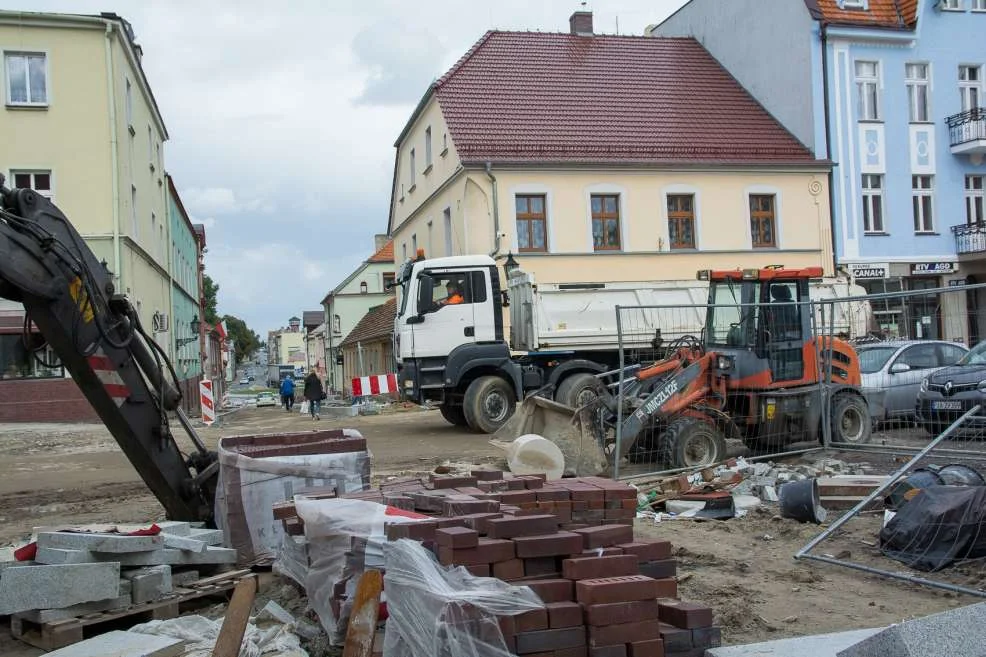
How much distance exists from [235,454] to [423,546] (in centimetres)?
256

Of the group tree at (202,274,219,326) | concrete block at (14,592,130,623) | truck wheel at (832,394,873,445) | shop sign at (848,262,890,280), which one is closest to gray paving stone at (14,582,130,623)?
concrete block at (14,592,130,623)

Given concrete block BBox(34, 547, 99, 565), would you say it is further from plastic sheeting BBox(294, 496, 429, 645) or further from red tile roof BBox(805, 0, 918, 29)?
red tile roof BBox(805, 0, 918, 29)

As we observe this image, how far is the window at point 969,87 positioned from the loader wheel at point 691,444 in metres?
20.6

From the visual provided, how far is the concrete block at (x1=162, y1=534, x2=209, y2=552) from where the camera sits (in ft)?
18.7

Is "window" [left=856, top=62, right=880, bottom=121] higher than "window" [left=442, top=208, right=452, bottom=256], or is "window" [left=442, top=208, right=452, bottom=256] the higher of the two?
"window" [left=856, top=62, right=880, bottom=121]

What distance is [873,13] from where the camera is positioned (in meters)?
25.2

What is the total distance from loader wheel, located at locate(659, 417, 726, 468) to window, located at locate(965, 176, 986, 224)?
19.6m

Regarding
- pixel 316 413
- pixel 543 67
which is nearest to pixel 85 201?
pixel 316 413

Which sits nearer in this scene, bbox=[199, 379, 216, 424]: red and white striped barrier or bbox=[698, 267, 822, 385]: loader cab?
bbox=[698, 267, 822, 385]: loader cab

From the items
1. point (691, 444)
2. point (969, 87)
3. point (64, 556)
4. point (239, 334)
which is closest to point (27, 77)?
point (691, 444)

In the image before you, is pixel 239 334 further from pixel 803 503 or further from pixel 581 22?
pixel 803 503

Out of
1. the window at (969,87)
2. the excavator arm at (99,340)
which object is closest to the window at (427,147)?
the window at (969,87)

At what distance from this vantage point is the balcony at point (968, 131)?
25.0m

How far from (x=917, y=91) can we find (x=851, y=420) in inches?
Result: 708
